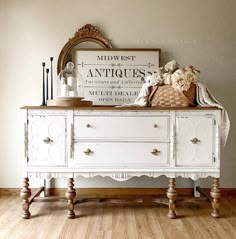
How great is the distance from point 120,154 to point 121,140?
11 centimetres

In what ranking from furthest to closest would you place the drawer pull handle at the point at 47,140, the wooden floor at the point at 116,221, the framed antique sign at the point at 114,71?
the framed antique sign at the point at 114,71 < the drawer pull handle at the point at 47,140 < the wooden floor at the point at 116,221

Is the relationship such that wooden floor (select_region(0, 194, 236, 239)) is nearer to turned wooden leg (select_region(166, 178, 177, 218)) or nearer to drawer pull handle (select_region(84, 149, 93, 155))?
turned wooden leg (select_region(166, 178, 177, 218))

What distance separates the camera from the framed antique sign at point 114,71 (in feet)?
10.7

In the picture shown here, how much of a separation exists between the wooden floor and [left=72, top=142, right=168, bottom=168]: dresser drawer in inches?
17.0

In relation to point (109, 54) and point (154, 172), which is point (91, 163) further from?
point (109, 54)

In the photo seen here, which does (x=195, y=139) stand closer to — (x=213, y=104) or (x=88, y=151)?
(x=213, y=104)

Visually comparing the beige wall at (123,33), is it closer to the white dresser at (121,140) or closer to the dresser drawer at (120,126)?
the white dresser at (121,140)

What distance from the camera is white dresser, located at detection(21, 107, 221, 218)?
8.84 ft

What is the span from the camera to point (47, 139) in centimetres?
269

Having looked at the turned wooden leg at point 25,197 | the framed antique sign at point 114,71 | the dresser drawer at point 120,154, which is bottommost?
the turned wooden leg at point 25,197

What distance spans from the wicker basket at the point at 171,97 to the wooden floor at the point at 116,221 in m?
0.86

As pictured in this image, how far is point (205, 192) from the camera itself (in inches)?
131

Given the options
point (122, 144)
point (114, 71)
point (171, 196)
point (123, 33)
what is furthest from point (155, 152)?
point (123, 33)

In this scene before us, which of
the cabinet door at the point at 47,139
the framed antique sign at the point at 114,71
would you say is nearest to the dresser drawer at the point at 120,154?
the cabinet door at the point at 47,139
